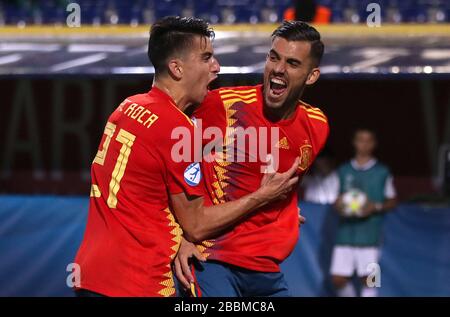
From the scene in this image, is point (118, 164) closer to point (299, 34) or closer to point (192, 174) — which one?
point (192, 174)

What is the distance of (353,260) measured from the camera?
25.9 ft

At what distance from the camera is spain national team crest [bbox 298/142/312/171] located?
4.87 meters

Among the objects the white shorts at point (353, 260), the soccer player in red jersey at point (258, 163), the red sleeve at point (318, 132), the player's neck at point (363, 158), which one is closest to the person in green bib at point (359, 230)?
the white shorts at point (353, 260)

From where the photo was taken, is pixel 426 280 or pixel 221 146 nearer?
pixel 221 146

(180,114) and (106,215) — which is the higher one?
(180,114)

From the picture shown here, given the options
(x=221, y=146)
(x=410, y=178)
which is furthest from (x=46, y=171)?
(x=221, y=146)

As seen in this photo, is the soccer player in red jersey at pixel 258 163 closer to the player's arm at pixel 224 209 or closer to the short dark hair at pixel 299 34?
the short dark hair at pixel 299 34

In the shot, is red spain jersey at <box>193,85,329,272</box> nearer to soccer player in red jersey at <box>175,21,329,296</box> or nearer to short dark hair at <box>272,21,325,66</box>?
soccer player in red jersey at <box>175,21,329,296</box>

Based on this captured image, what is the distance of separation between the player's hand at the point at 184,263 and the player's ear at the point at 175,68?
0.75m

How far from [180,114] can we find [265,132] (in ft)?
2.48

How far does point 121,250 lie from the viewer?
4.11 m

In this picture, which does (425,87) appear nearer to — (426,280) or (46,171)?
(426,280)

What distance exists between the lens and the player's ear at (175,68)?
4367mm

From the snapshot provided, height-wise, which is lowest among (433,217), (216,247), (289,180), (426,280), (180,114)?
(426,280)
